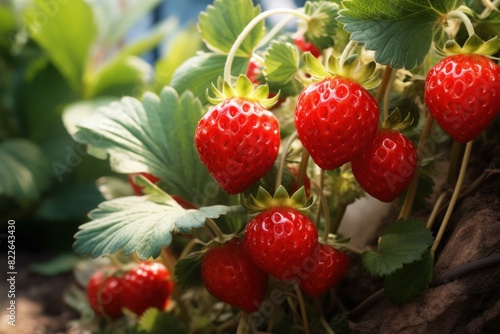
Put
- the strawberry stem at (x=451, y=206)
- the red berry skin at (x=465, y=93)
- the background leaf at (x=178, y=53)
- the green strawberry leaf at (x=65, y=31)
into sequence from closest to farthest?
the red berry skin at (x=465, y=93) < the strawberry stem at (x=451, y=206) < the background leaf at (x=178, y=53) < the green strawberry leaf at (x=65, y=31)

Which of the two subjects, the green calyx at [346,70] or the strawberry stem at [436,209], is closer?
the green calyx at [346,70]

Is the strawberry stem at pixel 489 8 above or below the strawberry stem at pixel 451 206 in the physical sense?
above

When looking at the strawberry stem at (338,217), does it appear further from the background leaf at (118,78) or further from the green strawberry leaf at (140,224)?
the background leaf at (118,78)

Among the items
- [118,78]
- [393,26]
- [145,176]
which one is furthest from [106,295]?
[118,78]

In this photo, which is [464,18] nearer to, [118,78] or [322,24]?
[322,24]

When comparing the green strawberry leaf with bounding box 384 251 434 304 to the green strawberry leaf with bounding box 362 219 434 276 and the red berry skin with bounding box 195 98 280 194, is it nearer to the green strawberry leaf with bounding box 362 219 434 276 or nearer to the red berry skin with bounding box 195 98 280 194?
the green strawberry leaf with bounding box 362 219 434 276

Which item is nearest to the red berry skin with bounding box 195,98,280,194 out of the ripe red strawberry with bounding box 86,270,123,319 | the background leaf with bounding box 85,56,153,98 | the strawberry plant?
the strawberry plant

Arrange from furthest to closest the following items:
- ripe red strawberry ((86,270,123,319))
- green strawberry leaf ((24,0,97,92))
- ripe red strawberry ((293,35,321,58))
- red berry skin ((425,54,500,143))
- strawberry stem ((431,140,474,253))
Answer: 1. green strawberry leaf ((24,0,97,92))
2. ripe red strawberry ((86,270,123,319))
3. ripe red strawberry ((293,35,321,58))
4. strawberry stem ((431,140,474,253))
5. red berry skin ((425,54,500,143))

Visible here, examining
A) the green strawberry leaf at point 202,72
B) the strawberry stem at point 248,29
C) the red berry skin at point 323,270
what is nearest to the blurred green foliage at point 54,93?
the green strawberry leaf at point 202,72
